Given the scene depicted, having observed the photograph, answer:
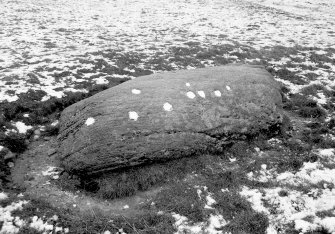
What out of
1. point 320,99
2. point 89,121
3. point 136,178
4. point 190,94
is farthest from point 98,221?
point 320,99

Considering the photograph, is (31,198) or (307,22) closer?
(31,198)

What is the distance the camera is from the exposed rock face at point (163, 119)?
649 cm

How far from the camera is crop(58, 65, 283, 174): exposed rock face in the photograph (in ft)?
21.3

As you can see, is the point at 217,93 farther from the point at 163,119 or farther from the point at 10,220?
the point at 10,220

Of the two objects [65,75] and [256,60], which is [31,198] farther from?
[256,60]

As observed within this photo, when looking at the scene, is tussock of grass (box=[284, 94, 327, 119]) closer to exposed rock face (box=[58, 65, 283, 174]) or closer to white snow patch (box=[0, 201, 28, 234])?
exposed rock face (box=[58, 65, 283, 174])

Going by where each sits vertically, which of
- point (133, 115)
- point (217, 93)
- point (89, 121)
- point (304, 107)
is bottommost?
point (304, 107)

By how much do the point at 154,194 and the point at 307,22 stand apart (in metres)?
18.5

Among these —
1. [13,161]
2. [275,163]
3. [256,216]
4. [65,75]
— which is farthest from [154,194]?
[65,75]

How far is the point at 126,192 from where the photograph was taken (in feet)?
20.4

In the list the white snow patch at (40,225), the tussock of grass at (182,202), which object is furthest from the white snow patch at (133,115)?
the white snow patch at (40,225)

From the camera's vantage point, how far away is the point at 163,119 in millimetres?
6934

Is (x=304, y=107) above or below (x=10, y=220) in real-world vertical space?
above

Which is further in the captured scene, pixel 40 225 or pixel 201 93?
pixel 201 93
